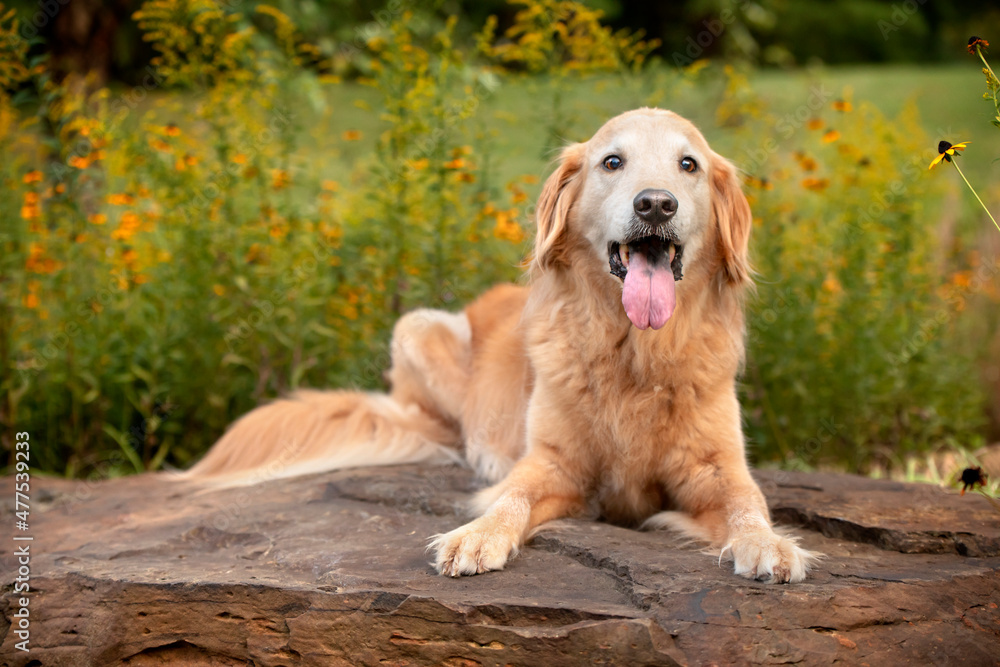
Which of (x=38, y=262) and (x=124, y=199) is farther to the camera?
(x=38, y=262)

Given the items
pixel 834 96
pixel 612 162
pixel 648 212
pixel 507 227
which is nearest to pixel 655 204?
pixel 648 212

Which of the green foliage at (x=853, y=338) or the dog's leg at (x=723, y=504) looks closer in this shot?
the dog's leg at (x=723, y=504)

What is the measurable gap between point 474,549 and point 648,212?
123cm

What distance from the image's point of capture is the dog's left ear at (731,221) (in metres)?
3.15

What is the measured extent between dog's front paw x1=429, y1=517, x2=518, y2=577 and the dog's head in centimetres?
86

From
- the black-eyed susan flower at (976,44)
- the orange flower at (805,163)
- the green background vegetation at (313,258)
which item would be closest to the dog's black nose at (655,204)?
the black-eyed susan flower at (976,44)

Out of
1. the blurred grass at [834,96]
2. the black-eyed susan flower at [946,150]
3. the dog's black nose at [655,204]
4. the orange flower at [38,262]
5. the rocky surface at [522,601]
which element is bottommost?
the rocky surface at [522,601]

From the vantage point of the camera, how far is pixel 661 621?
2.12 meters

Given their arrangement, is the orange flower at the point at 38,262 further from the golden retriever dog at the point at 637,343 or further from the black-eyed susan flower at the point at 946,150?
the black-eyed susan flower at the point at 946,150

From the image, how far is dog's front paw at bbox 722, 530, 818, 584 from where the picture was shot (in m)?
2.34

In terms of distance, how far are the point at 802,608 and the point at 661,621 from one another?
0.39 metres

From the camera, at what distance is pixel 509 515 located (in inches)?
106

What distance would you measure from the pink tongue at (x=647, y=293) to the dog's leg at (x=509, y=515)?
2.25 ft

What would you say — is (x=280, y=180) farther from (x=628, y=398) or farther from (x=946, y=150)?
(x=946, y=150)
